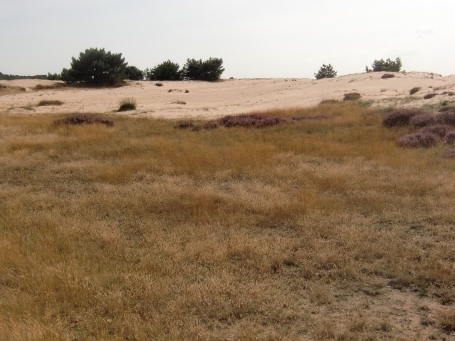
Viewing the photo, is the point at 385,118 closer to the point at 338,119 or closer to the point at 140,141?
the point at 338,119

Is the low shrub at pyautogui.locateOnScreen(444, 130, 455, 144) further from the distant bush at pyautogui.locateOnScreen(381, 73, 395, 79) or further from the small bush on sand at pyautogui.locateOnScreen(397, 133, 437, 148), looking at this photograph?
the distant bush at pyautogui.locateOnScreen(381, 73, 395, 79)

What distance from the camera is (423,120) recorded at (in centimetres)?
1456

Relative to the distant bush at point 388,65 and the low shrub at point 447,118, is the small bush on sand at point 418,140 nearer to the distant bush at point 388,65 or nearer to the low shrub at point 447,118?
the low shrub at point 447,118

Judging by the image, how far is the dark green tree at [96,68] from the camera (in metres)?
38.1

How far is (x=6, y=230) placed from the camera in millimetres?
6242

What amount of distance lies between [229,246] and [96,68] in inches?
1433

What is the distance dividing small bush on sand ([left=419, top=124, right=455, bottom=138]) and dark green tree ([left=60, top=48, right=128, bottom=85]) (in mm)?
31458

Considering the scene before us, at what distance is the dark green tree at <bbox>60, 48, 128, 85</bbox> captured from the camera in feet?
125

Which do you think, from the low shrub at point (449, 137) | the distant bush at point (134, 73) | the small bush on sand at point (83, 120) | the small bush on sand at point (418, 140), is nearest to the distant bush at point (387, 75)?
the low shrub at point (449, 137)

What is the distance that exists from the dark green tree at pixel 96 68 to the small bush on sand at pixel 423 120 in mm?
30338

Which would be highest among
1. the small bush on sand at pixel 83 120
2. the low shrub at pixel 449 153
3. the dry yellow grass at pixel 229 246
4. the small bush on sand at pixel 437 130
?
the small bush on sand at pixel 83 120

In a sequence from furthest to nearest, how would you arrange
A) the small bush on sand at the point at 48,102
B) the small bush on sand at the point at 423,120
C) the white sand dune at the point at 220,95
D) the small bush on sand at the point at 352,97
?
the small bush on sand at the point at 48,102, the small bush on sand at the point at 352,97, the white sand dune at the point at 220,95, the small bush on sand at the point at 423,120

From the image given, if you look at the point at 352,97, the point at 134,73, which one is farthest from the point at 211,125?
the point at 134,73

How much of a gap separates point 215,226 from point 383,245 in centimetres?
245
